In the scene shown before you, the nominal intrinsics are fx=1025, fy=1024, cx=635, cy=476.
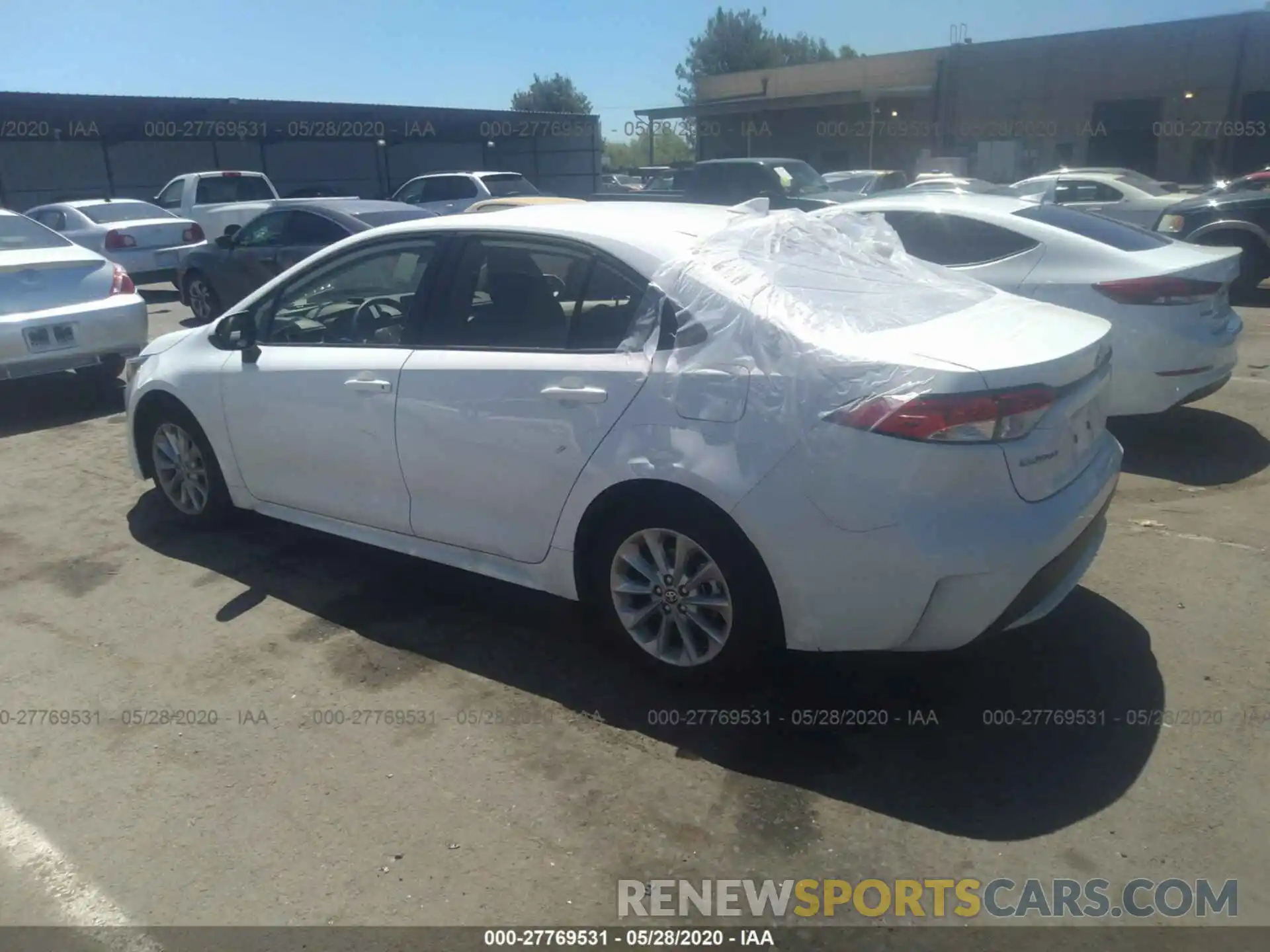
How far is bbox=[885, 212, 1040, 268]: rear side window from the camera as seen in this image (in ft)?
20.8

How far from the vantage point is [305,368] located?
4.51 meters

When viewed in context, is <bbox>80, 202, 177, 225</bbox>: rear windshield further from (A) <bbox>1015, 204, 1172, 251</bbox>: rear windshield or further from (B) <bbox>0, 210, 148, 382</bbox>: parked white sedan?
(A) <bbox>1015, 204, 1172, 251</bbox>: rear windshield

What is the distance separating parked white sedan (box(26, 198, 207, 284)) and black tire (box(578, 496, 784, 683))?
1259 centimetres

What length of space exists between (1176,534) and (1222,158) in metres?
34.1

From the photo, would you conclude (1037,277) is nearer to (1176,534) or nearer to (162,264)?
(1176,534)

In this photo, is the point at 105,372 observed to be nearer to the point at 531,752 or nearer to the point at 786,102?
the point at 531,752

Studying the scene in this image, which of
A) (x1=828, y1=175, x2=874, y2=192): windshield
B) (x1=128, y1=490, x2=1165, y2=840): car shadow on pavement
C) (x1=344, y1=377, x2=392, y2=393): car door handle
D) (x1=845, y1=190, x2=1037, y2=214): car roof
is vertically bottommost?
(x1=128, y1=490, x2=1165, y2=840): car shadow on pavement

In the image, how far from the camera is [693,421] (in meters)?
3.39

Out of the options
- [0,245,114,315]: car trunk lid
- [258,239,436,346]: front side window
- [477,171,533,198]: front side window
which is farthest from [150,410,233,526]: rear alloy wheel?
[477,171,533,198]: front side window

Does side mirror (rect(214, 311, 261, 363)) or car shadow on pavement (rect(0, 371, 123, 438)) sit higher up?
side mirror (rect(214, 311, 261, 363))

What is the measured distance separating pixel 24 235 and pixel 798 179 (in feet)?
42.1

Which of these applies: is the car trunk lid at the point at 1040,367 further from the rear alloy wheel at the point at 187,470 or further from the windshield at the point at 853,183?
the windshield at the point at 853,183

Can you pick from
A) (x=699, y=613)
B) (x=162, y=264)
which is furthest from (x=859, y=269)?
(x=162, y=264)

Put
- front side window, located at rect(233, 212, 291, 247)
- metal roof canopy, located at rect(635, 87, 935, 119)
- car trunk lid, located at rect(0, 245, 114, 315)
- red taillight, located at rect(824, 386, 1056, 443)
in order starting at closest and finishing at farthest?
red taillight, located at rect(824, 386, 1056, 443) < car trunk lid, located at rect(0, 245, 114, 315) < front side window, located at rect(233, 212, 291, 247) < metal roof canopy, located at rect(635, 87, 935, 119)
